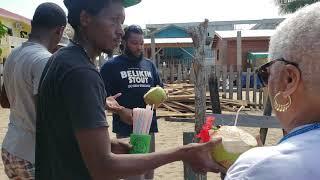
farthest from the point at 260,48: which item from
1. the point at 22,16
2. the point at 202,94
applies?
the point at 202,94

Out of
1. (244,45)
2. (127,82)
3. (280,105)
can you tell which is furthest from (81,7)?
(244,45)

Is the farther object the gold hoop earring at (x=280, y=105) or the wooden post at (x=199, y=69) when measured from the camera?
the wooden post at (x=199, y=69)

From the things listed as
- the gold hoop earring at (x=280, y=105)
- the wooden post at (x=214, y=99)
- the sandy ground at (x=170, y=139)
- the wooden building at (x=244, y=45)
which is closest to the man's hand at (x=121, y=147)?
the gold hoop earring at (x=280, y=105)

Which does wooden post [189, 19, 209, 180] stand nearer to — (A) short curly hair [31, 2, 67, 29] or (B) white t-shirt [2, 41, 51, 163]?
(A) short curly hair [31, 2, 67, 29]

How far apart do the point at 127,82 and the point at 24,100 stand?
7.50 ft

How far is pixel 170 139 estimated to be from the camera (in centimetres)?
967

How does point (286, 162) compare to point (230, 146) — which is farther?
point (230, 146)

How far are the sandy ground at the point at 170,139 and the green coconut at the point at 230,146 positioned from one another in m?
4.57

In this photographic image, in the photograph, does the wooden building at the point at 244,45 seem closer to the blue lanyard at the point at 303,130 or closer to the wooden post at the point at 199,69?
the wooden post at the point at 199,69

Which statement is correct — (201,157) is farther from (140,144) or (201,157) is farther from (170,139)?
(170,139)

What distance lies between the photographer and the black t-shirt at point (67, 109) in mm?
1734

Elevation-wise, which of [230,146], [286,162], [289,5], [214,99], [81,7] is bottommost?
[214,99]

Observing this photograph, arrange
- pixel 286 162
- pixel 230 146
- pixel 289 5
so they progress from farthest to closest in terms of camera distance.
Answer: pixel 289 5 < pixel 230 146 < pixel 286 162

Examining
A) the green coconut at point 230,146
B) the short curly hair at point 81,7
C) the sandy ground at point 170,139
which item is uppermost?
the short curly hair at point 81,7
